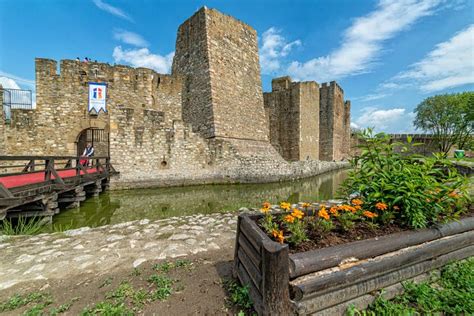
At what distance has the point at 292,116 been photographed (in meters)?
18.6

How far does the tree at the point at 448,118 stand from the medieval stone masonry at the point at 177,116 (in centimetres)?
2067

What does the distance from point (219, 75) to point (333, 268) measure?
11.9m

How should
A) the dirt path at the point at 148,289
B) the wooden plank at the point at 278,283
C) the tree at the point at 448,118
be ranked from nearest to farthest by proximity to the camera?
the wooden plank at the point at 278,283, the dirt path at the point at 148,289, the tree at the point at 448,118

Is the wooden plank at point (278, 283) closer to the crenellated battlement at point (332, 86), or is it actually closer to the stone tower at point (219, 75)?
the stone tower at point (219, 75)

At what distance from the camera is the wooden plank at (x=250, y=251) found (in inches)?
61.4

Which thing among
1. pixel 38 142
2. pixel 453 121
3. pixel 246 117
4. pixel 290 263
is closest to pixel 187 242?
pixel 290 263

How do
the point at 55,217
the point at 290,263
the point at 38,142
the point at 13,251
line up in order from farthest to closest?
the point at 38,142 < the point at 55,217 < the point at 13,251 < the point at 290,263

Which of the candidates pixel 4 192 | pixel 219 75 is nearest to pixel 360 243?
pixel 4 192

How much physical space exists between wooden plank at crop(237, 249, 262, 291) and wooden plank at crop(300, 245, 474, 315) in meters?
0.29

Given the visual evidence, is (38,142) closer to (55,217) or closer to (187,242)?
(55,217)

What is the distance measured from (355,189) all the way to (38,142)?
46.0 ft

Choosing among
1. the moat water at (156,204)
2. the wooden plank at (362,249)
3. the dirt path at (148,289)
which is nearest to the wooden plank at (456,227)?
the wooden plank at (362,249)

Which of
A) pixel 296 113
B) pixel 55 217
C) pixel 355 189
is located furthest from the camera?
pixel 296 113

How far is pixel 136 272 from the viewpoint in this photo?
7.43 ft
